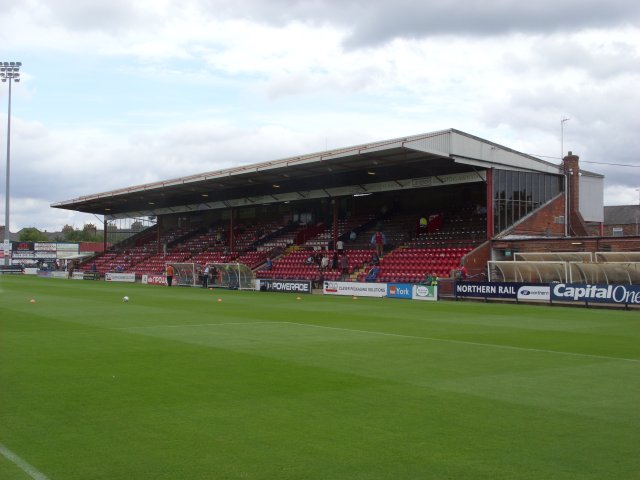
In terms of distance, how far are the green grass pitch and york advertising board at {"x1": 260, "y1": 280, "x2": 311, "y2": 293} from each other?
23.6 m

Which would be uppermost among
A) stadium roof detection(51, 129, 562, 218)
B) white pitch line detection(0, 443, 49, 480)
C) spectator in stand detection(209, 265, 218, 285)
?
stadium roof detection(51, 129, 562, 218)

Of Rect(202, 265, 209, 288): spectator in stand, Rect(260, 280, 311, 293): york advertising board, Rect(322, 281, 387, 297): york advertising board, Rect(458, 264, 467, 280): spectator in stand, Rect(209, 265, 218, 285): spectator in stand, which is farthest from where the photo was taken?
Rect(209, 265, 218, 285): spectator in stand

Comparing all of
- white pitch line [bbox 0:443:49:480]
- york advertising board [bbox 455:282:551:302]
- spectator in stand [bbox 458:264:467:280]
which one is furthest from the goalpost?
white pitch line [bbox 0:443:49:480]

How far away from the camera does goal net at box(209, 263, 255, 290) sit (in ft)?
158

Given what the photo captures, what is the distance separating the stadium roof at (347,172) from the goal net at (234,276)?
6.76 meters

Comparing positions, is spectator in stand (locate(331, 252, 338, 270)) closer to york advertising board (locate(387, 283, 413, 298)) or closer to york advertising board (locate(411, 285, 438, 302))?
york advertising board (locate(387, 283, 413, 298))

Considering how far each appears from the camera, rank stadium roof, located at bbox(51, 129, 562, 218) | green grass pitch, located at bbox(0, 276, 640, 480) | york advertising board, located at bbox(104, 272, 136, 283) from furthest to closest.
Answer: york advertising board, located at bbox(104, 272, 136, 283) < stadium roof, located at bbox(51, 129, 562, 218) < green grass pitch, located at bbox(0, 276, 640, 480)

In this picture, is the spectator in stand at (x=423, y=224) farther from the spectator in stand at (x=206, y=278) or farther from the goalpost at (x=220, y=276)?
the spectator in stand at (x=206, y=278)

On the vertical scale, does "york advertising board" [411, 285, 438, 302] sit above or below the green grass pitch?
above

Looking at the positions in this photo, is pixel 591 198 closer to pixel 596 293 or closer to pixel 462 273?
pixel 462 273

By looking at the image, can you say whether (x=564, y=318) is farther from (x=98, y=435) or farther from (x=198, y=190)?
(x=198, y=190)

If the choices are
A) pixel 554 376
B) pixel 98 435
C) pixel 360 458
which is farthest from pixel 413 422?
pixel 554 376

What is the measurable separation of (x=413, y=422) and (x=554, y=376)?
4620mm

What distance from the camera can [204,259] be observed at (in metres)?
62.7
